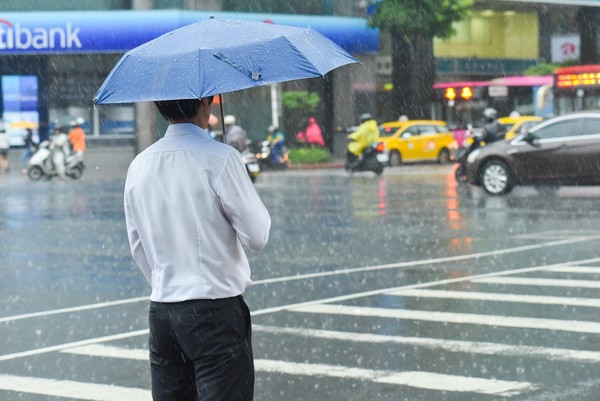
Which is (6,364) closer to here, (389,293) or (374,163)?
(389,293)

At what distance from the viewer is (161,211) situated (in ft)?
14.2

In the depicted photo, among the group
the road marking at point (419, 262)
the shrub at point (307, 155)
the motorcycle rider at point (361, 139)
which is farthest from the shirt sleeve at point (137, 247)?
the shrub at point (307, 155)

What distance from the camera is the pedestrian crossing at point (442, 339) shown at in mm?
7246

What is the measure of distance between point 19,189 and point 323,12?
18309 mm

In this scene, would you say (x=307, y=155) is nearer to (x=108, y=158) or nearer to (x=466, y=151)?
(x=108, y=158)

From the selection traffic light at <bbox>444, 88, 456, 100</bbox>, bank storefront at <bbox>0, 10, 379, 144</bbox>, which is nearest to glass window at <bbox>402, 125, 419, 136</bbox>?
traffic light at <bbox>444, 88, 456, 100</bbox>

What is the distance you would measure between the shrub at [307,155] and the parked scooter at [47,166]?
30.1ft

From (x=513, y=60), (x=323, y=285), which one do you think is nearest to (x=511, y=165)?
(x=323, y=285)

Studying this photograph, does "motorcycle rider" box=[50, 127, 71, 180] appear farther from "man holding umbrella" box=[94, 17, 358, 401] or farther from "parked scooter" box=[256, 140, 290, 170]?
"man holding umbrella" box=[94, 17, 358, 401]

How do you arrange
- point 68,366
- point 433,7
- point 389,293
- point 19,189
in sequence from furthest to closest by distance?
point 433,7 → point 19,189 → point 389,293 → point 68,366

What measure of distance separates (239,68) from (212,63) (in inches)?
3.7

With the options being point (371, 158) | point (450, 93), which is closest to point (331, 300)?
point (371, 158)

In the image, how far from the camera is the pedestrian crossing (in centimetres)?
725

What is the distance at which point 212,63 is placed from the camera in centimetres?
446
